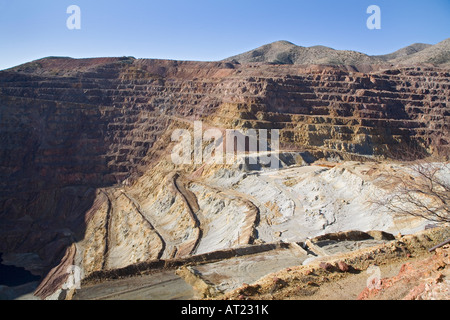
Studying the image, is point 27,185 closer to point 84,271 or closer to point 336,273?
point 84,271

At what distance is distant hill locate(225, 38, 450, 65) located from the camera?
92.9 meters

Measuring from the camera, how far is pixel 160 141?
6206cm

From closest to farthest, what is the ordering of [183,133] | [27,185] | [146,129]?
1. [27,185]
2. [183,133]
3. [146,129]

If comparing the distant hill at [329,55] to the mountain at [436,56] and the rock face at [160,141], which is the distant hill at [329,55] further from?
the rock face at [160,141]

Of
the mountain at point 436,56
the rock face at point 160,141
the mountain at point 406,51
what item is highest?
the mountain at point 406,51

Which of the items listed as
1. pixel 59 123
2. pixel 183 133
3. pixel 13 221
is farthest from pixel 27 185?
pixel 183 133

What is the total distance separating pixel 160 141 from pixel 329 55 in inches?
2630

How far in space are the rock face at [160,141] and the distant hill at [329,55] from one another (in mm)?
21754

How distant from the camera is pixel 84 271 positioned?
34.5 metres

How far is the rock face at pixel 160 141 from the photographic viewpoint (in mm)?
34531

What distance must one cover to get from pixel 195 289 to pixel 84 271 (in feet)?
88.4

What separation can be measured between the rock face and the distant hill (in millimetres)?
21754

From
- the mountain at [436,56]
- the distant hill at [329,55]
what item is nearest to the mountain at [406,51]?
the distant hill at [329,55]
